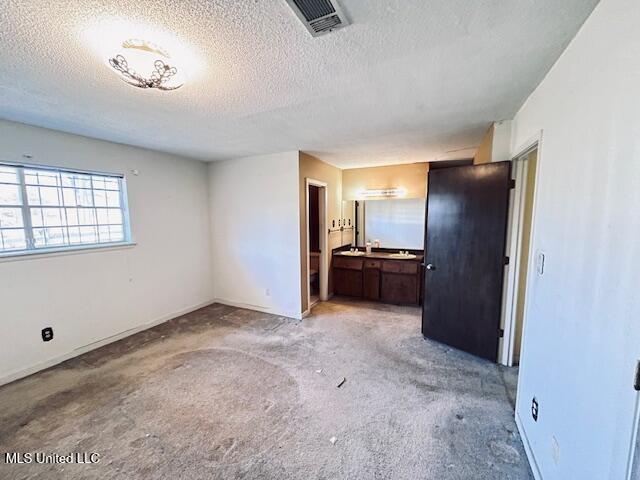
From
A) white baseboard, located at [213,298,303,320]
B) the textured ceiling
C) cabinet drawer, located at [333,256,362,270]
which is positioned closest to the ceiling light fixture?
the textured ceiling

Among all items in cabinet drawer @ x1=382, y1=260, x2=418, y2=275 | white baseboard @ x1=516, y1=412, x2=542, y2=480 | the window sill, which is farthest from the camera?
cabinet drawer @ x1=382, y1=260, x2=418, y2=275

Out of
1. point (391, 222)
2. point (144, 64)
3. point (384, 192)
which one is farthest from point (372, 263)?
point (144, 64)

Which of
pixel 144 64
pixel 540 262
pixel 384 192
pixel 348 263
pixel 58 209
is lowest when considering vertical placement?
pixel 348 263

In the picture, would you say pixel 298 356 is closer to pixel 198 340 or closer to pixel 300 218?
pixel 198 340

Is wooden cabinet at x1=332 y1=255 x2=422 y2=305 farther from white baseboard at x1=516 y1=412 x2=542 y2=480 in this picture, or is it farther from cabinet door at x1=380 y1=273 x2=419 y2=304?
white baseboard at x1=516 y1=412 x2=542 y2=480

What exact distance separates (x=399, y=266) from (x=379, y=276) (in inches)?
15.0

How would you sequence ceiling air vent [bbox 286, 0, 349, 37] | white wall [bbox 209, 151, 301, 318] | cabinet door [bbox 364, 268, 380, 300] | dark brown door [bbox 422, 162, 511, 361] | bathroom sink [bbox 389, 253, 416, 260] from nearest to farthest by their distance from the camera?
ceiling air vent [bbox 286, 0, 349, 37] < dark brown door [bbox 422, 162, 511, 361] < white wall [bbox 209, 151, 301, 318] < bathroom sink [bbox 389, 253, 416, 260] < cabinet door [bbox 364, 268, 380, 300]

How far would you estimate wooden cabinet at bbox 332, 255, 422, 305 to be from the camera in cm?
419

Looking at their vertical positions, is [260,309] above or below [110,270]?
below

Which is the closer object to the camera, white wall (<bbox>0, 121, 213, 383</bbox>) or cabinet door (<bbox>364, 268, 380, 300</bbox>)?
white wall (<bbox>0, 121, 213, 383</bbox>)

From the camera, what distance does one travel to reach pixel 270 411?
199 centimetres

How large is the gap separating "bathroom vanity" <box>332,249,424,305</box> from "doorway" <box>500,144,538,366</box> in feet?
5.41

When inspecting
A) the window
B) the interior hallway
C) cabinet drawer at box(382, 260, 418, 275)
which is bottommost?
the interior hallway

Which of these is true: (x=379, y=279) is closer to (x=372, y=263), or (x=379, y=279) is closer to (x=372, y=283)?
(x=372, y=283)
